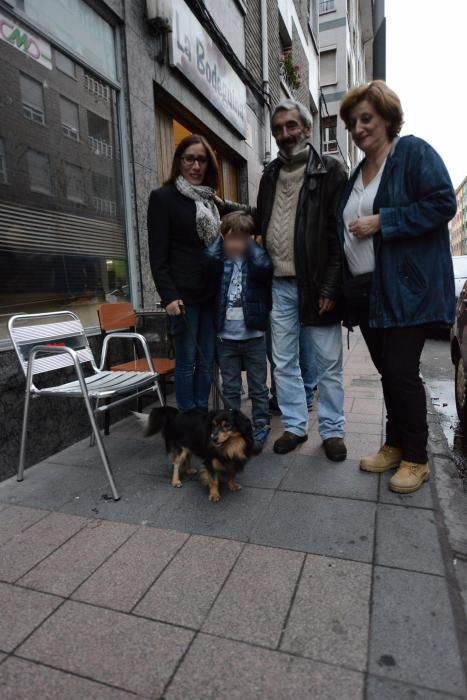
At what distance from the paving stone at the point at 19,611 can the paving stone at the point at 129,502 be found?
2.06 ft

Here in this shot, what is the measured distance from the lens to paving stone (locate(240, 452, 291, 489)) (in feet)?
9.50

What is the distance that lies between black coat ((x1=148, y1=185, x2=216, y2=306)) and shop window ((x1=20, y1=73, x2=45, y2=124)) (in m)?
1.38

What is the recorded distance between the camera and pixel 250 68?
29.8 feet

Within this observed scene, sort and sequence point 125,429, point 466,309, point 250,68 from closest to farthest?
point 466,309 → point 125,429 → point 250,68

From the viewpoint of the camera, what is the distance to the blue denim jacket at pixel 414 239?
2387 mm

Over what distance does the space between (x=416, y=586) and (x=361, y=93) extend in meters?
2.43

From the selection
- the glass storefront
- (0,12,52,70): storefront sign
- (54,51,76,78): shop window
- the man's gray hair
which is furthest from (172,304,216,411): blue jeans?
(54,51,76,78): shop window

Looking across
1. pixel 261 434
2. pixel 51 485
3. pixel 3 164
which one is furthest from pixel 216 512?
pixel 3 164

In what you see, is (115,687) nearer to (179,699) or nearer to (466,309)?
(179,699)

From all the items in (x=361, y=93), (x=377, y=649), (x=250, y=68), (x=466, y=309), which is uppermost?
(x=250, y=68)

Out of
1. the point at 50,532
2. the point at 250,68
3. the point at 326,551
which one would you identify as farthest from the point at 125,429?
the point at 250,68

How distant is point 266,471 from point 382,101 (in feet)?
7.47

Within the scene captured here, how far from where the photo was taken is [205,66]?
6637 millimetres

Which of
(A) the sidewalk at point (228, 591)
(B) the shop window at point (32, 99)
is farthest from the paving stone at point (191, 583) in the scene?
(B) the shop window at point (32, 99)
